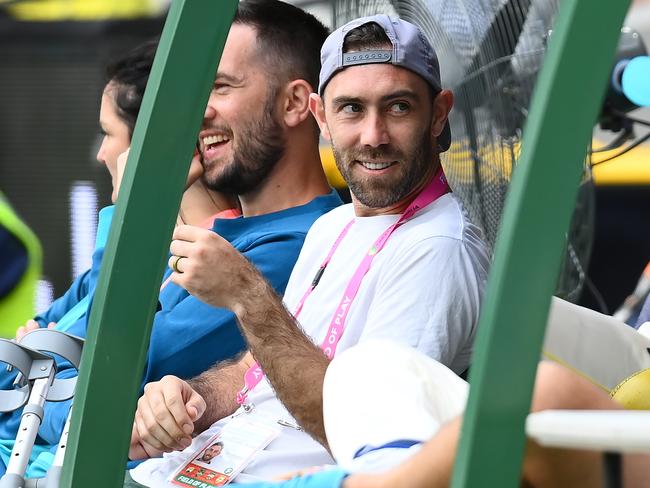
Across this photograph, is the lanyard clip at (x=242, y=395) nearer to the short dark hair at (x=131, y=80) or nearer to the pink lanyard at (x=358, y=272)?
the pink lanyard at (x=358, y=272)

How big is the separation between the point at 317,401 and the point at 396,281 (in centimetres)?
24

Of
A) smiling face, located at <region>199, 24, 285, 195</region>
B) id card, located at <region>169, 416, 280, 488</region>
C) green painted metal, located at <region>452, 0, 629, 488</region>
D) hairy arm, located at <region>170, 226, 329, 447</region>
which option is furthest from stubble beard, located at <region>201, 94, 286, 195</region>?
green painted metal, located at <region>452, 0, 629, 488</region>

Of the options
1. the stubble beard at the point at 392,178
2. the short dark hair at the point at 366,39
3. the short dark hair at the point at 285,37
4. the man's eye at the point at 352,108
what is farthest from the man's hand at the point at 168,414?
the short dark hair at the point at 285,37

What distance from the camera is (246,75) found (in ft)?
9.50

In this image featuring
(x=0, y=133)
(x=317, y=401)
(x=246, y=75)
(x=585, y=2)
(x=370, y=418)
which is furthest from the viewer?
(x=0, y=133)

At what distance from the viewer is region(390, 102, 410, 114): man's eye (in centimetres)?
237

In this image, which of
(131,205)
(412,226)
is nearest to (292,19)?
(412,226)

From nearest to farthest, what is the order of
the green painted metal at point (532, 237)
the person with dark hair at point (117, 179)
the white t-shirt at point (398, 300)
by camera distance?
1. the green painted metal at point (532, 237)
2. the white t-shirt at point (398, 300)
3. the person with dark hair at point (117, 179)

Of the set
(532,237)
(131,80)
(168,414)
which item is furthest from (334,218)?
(532,237)

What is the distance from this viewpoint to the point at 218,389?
2.52m

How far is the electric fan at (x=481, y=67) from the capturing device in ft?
8.97

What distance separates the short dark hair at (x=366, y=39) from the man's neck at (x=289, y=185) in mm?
534

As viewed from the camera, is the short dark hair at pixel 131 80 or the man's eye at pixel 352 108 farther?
the short dark hair at pixel 131 80

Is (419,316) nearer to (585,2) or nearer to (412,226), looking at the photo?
(412,226)
